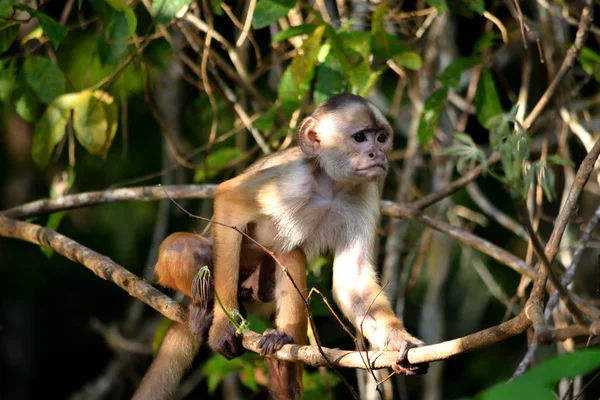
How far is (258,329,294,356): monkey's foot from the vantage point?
418 centimetres

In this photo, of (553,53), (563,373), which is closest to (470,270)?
(553,53)

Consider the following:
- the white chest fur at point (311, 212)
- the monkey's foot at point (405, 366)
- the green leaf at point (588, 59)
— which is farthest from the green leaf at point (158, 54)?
the monkey's foot at point (405, 366)

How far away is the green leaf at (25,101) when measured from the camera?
5453 millimetres

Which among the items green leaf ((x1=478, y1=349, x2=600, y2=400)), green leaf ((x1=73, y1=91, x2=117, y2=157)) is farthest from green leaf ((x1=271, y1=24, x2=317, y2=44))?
green leaf ((x1=478, y1=349, x2=600, y2=400))

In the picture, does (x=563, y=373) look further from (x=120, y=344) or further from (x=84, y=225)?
(x=84, y=225)

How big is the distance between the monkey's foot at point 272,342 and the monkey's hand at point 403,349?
0.52 meters

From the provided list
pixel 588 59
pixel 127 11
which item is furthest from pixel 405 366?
pixel 588 59

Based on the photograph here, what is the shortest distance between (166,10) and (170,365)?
Answer: 6.82 ft

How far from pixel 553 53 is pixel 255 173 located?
Answer: 2837 millimetres

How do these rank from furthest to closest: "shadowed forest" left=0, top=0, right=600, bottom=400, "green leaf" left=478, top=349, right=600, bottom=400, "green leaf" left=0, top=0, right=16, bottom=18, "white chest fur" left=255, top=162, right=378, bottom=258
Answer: "white chest fur" left=255, top=162, right=378, bottom=258 → "green leaf" left=0, top=0, right=16, bottom=18 → "shadowed forest" left=0, top=0, right=600, bottom=400 → "green leaf" left=478, top=349, right=600, bottom=400

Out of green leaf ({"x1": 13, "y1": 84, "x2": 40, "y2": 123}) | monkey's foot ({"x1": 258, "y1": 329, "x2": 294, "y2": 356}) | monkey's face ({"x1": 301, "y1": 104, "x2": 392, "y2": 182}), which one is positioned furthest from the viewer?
green leaf ({"x1": 13, "y1": 84, "x2": 40, "y2": 123})

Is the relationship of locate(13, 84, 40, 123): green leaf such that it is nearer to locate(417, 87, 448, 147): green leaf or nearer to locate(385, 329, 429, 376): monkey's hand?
locate(417, 87, 448, 147): green leaf

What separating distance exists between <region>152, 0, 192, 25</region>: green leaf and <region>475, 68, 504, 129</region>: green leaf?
6.32ft

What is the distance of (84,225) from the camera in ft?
31.5
